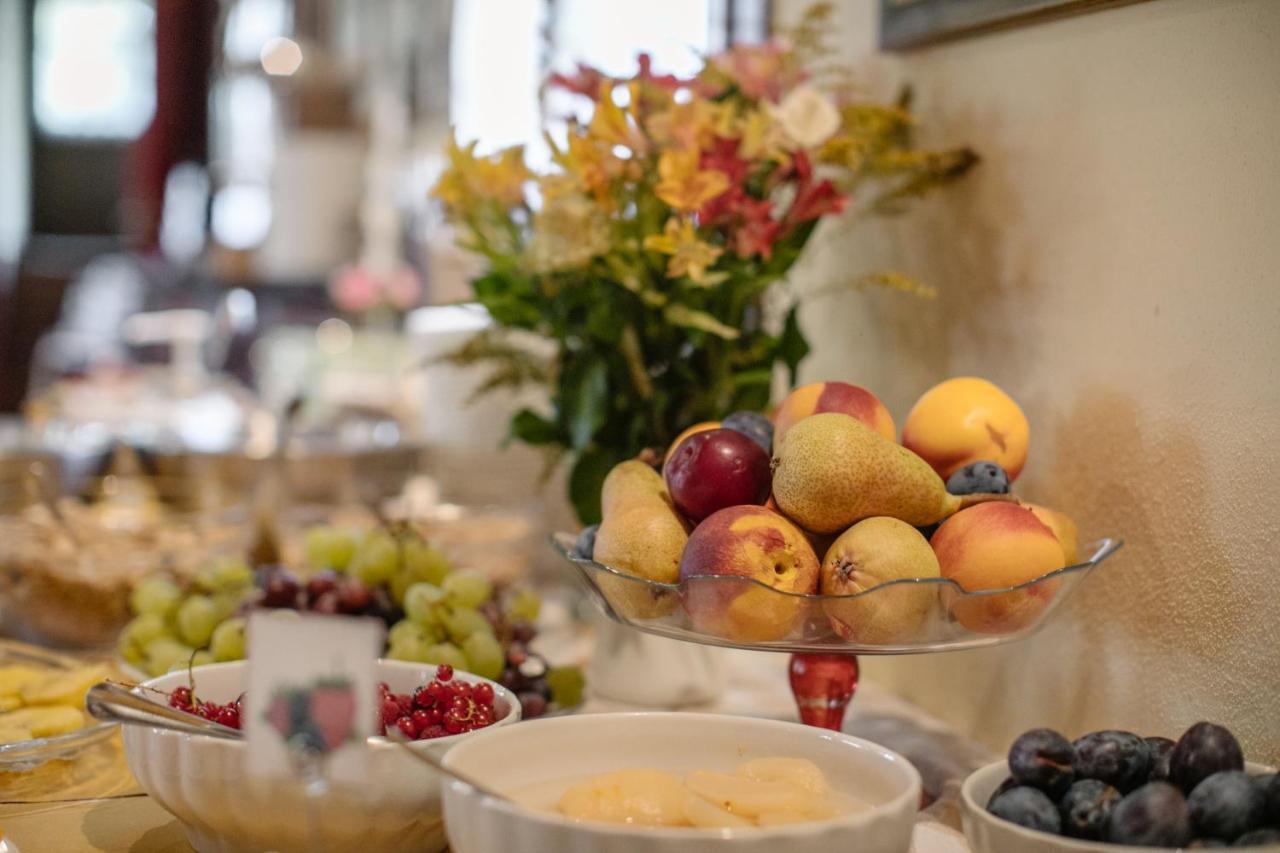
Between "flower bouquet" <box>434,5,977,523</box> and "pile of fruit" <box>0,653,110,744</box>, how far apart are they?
1.43 ft

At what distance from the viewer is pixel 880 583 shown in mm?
727

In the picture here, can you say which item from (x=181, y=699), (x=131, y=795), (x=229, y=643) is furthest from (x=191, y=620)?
(x=181, y=699)

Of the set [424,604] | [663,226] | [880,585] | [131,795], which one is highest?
[663,226]

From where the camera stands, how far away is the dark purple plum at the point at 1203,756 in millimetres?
627

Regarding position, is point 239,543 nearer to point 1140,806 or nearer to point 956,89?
point 956,89

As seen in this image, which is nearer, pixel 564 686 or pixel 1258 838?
pixel 1258 838

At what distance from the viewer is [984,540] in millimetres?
761

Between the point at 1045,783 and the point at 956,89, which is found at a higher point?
the point at 956,89

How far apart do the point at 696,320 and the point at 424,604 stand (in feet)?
1.06

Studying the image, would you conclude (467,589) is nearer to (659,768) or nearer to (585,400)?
(585,400)

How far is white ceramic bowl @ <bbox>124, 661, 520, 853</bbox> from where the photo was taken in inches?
27.5

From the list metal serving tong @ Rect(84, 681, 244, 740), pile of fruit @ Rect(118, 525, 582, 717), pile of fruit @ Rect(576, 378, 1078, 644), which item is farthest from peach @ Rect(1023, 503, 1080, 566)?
Answer: metal serving tong @ Rect(84, 681, 244, 740)

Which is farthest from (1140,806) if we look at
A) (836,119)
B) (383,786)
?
(836,119)

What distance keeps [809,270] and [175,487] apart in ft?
2.95
